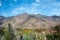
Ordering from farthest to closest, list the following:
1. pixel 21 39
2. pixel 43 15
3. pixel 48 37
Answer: pixel 43 15 < pixel 48 37 < pixel 21 39

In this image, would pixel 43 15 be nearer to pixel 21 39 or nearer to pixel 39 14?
pixel 39 14

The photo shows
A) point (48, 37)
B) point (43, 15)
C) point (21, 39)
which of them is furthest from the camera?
point (43, 15)

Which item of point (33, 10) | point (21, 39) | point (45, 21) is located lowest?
point (21, 39)

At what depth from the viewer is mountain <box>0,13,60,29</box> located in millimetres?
8242

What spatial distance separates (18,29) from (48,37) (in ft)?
4.24

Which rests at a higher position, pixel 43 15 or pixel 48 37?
pixel 43 15

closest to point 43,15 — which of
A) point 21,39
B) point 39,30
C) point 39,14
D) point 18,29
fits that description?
point 39,14

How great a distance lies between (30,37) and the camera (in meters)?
7.51

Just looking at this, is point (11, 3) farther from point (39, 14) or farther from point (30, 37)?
point (30, 37)

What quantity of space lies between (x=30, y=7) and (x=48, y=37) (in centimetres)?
170

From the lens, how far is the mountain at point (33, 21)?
8.24 meters

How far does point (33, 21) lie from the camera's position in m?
8.36

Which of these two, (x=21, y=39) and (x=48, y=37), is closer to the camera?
(x=21, y=39)

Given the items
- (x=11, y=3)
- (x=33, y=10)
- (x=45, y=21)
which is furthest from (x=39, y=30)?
(x=11, y=3)
